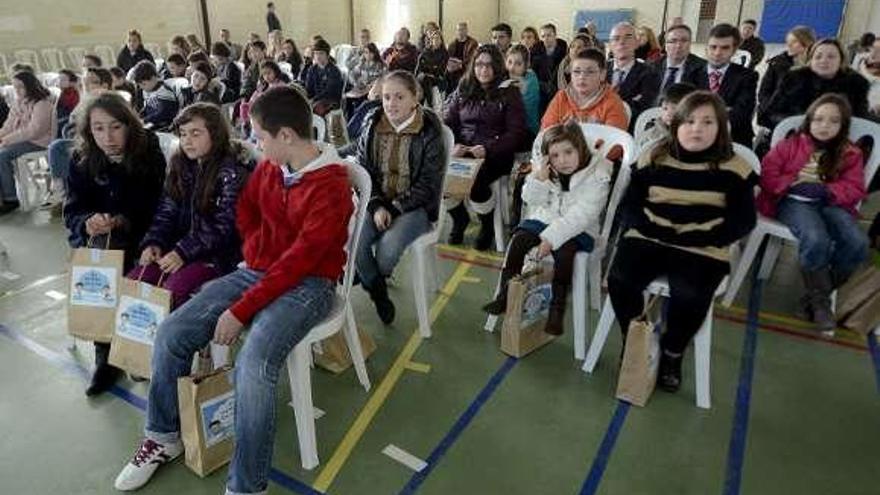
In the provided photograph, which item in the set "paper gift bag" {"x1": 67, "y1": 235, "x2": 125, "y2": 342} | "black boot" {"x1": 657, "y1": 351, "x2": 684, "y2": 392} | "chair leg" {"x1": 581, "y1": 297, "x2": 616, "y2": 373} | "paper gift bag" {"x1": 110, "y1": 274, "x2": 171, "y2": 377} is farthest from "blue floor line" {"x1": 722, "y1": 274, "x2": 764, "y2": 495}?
"paper gift bag" {"x1": 67, "y1": 235, "x2": 125, "y2": 342}

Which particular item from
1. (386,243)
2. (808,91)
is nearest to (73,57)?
(386,243)

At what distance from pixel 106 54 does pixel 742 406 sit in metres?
9.88

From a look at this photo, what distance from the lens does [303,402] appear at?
188cm

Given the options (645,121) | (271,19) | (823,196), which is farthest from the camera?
(271,19)

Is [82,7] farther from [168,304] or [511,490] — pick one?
[511,490]

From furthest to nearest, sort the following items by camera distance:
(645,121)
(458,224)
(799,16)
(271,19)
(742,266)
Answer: (799,16)
(271,19)
(458,224)
(645,121)
(742,266)

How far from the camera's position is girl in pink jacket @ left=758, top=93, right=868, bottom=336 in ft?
8.79

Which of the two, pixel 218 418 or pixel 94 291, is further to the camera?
pixel 94 291

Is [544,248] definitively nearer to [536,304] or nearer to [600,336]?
[536,304]

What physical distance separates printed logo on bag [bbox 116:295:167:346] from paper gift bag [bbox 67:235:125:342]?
157 millimetres

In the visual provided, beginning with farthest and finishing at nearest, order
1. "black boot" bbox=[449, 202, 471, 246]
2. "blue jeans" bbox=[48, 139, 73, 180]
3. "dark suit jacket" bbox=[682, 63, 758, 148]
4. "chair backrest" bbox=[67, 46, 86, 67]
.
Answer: "chair backrest" bbox=[67, 46, 86, 67]
"blue jeans" bbox=[48, 139, 73, 180]
"black boot" bbox=[449, 202, 471, 246]
"dark suit jacket" bbox=[682, 63, 758, 148]

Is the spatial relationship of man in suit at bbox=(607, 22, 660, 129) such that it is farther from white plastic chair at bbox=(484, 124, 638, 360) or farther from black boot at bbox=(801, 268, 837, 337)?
black boot at bbox=(801, 268, 837, 337)

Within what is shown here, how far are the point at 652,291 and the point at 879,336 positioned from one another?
138 centimetres

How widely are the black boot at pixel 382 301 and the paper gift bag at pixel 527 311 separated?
22.2 inches
